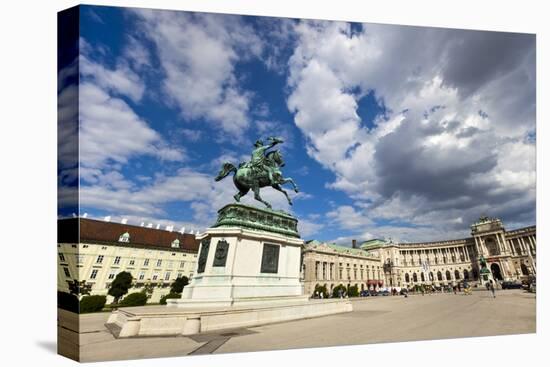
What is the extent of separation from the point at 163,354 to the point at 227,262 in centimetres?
516

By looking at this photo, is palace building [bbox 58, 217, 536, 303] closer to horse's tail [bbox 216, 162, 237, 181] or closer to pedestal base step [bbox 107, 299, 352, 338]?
pedestal base step [bbox 107, 299, 352, 338]

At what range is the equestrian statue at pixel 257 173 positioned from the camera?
15.8 meters

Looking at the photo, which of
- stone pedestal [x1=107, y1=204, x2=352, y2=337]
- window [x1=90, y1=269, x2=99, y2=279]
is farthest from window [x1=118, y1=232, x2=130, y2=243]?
stone pedestal [x1=107, y1=204, x2=352, y2=337]

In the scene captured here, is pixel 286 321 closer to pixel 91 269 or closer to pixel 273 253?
pixel 273 253

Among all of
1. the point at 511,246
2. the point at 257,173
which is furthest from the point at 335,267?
the point at 257,173

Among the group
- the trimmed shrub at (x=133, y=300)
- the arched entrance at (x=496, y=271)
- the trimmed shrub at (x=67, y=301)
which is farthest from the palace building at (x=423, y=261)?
the trimmed shrub at (x=67, y=301)

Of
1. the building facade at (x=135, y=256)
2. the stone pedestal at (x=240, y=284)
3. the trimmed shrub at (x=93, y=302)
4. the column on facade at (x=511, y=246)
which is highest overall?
the column on facade at (x=511, y=246)

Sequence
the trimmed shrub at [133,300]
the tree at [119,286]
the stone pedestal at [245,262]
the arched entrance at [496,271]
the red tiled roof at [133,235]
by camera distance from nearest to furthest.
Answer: the stone pedestal at [245,262] → the trimmed shrub at [133,300] → the tree at [119,286] → the red tiled roof at [133,235] → the arched entrance at [496,271]

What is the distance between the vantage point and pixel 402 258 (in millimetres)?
87312

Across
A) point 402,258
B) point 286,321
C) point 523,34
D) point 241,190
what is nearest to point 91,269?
point 241,190

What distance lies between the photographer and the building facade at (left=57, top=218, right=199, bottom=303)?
39.0m

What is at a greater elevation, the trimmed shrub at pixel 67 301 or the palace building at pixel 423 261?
the palace building at pixel 423 261

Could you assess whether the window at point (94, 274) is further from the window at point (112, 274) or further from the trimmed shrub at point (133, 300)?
the trimmed shrub at point (133, 300)

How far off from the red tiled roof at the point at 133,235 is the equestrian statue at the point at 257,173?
27.1 metres
